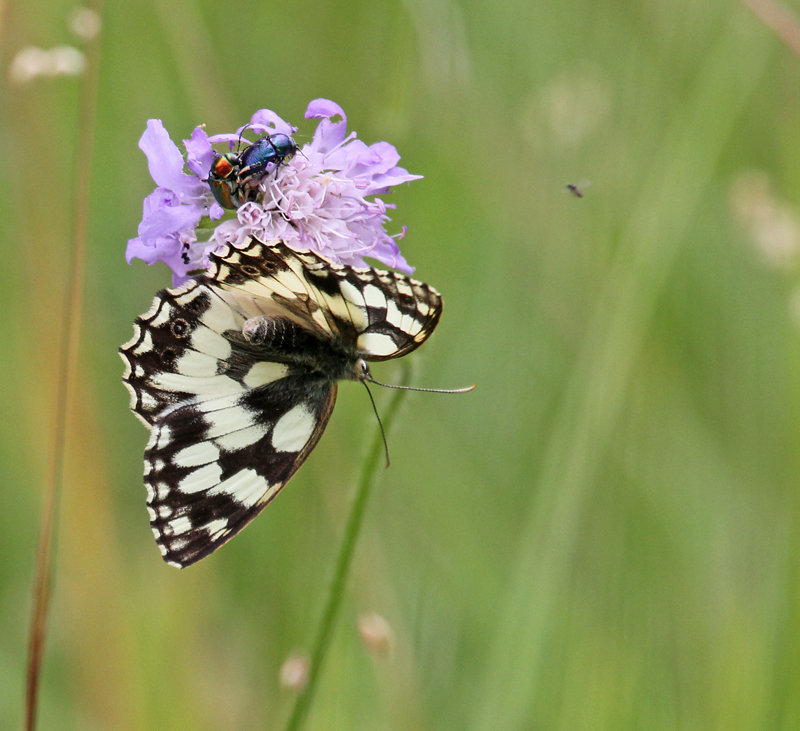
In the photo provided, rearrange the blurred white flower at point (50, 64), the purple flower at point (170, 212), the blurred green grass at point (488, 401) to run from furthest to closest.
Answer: the blurred green grass at point (488, 401) → the blurred white flower at point (50, 64) → the purple flower at point (170, 212)

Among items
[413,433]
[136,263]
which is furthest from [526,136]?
[136,263]

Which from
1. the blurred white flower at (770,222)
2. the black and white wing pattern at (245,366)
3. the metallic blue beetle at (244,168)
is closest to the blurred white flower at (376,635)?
the black and white wing pattern at (245,366)

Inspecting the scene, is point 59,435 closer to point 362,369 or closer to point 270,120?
point 362,369

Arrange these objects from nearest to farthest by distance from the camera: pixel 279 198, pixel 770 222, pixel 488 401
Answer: pixel 279 198, pixel 770 222, pixel 488 401

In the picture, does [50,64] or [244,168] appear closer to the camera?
[244,168]

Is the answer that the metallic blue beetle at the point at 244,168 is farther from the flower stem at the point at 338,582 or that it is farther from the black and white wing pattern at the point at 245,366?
the flower stem at the point at 338,582

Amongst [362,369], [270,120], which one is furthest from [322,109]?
[362,369]
